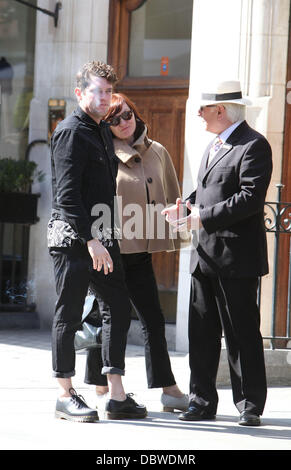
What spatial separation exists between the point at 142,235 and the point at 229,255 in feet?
2.00

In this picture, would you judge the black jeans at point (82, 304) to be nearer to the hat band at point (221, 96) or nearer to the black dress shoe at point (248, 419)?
the black dress shoe at point (248, 419)

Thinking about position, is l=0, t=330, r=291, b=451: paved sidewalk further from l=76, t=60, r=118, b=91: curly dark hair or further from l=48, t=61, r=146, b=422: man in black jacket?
l=76, t=60, r=118, b=91: curly dark hair

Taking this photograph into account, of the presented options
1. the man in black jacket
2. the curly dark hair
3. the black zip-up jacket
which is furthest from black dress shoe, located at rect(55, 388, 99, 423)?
the curly dark hair

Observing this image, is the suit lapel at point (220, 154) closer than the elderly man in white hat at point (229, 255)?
No

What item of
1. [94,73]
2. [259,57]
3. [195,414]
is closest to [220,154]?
[94,73]

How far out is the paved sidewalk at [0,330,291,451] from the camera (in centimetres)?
431

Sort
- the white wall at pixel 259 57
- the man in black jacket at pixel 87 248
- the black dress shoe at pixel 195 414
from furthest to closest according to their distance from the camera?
the white wall at pixel 259 57 < the black dress shoe at pixel 195 414 < the man in black jacket at pixel 87 248

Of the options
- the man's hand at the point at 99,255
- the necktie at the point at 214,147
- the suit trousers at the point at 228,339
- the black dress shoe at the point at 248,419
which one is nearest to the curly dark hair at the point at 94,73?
the necktie at the point at 214,147

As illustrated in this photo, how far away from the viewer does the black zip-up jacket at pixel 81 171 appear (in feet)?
15.4

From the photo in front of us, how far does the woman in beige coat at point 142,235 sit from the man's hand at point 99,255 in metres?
0.44

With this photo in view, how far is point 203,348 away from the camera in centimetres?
505

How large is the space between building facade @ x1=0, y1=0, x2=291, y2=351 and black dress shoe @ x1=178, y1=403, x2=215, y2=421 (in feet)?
6.51
